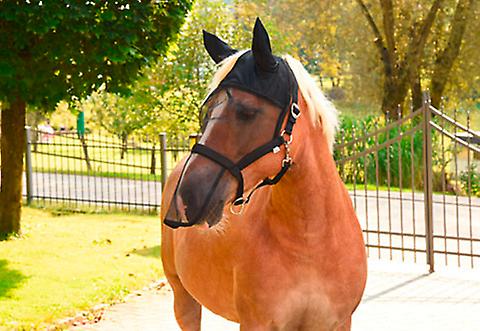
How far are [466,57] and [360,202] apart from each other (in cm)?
1085

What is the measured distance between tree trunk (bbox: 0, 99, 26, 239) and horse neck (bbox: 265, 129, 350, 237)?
318 inches

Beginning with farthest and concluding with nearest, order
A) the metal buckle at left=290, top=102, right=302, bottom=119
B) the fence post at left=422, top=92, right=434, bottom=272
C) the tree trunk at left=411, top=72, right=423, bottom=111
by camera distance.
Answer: the tree trunk at left=411, top=72, right=423, bottom=111
the fence post at left=422, top=92, right=434, bottom=272
the metal buckle at left=290, top=102, right=302, bottom=119

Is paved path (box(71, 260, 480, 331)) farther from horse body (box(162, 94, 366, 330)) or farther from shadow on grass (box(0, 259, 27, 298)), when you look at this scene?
horse body (box(162, 94, 366, 330))

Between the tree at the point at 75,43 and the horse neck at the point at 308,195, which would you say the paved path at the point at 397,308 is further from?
the horse neck at the point at 308,195

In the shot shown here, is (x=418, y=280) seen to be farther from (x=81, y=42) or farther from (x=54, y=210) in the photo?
(x=54, y=210)

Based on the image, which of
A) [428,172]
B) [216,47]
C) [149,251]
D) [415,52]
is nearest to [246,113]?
[216,47]

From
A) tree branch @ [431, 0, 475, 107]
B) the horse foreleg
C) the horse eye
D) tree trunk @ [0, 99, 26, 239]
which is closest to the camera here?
the horse eye

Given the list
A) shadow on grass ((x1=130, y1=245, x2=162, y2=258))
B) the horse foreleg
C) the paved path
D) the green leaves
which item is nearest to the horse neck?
the horse foreleg

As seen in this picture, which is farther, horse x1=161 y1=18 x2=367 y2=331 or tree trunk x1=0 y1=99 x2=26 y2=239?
tree trunk x1=0 y1=99 x2=26 y2=239

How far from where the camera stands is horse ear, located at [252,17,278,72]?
2715 millimetres

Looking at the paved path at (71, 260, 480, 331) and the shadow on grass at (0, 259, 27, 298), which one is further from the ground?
the shadow on grass at (0, 259, 27, 298)

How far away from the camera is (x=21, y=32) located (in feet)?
29.9

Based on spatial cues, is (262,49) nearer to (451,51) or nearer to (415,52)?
(415,52)

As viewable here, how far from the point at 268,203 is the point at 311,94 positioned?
0.60m
